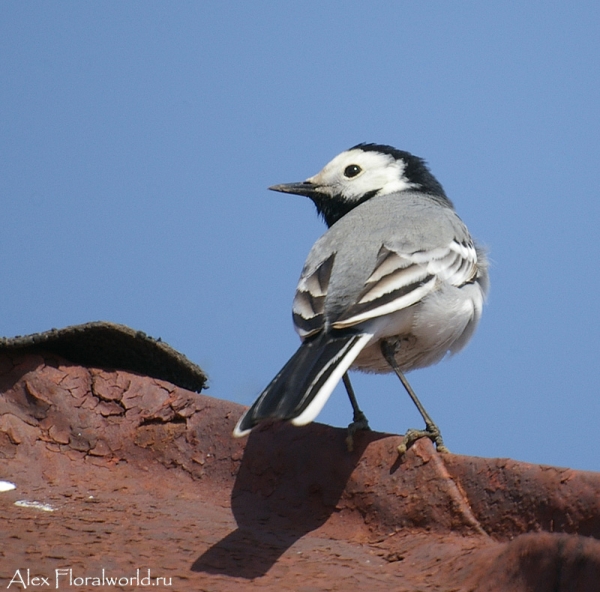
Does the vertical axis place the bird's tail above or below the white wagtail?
below

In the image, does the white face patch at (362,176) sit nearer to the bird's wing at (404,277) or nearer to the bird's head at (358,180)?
the bird's head at (358,180)

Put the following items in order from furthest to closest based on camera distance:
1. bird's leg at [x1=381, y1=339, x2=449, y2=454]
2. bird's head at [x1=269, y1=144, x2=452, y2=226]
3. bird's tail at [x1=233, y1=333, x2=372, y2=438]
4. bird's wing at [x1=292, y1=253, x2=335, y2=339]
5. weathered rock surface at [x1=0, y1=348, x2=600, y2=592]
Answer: bird's head at [x1=269, y1=144, x2=452, y2=226], bird's wing at [x1=292, y1=253, x2=335, y2=339], bird's leg at [x1=381, y1=339, x2=449, y2=454], bird's tail at [x1=233, y1=333, x2=372, y2=438], weathered rock surface at [x1=0, y1=348, x2=600, y2=592]

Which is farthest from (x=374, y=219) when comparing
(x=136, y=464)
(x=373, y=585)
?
(x=373, y=585)

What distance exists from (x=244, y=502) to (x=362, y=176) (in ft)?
11.6

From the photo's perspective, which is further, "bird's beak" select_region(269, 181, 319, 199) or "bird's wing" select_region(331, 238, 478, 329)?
"bird's beak" select_region(269, 181, 319, 199)

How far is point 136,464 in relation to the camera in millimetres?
3775

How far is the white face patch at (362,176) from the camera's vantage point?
6.56 metres

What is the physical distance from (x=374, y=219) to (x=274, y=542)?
2.57m

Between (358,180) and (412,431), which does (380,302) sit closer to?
(412,431)

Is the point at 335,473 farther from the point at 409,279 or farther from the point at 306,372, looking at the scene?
the point at 409,279

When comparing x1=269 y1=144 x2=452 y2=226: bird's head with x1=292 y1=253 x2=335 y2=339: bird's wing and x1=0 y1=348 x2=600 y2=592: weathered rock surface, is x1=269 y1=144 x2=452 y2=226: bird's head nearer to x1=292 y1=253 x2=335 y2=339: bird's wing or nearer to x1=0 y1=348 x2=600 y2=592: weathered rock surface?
x1=292 y1=253 x2=335 y2=339: bird's wing

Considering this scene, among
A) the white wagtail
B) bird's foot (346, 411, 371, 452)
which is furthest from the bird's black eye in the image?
bird's foot (346, 411, 371, 452)

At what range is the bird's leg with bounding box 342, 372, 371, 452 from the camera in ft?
12.0

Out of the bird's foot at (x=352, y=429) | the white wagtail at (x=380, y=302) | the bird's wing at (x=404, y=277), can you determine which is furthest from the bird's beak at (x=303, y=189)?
the bird's foot at (x=352, y=429)
